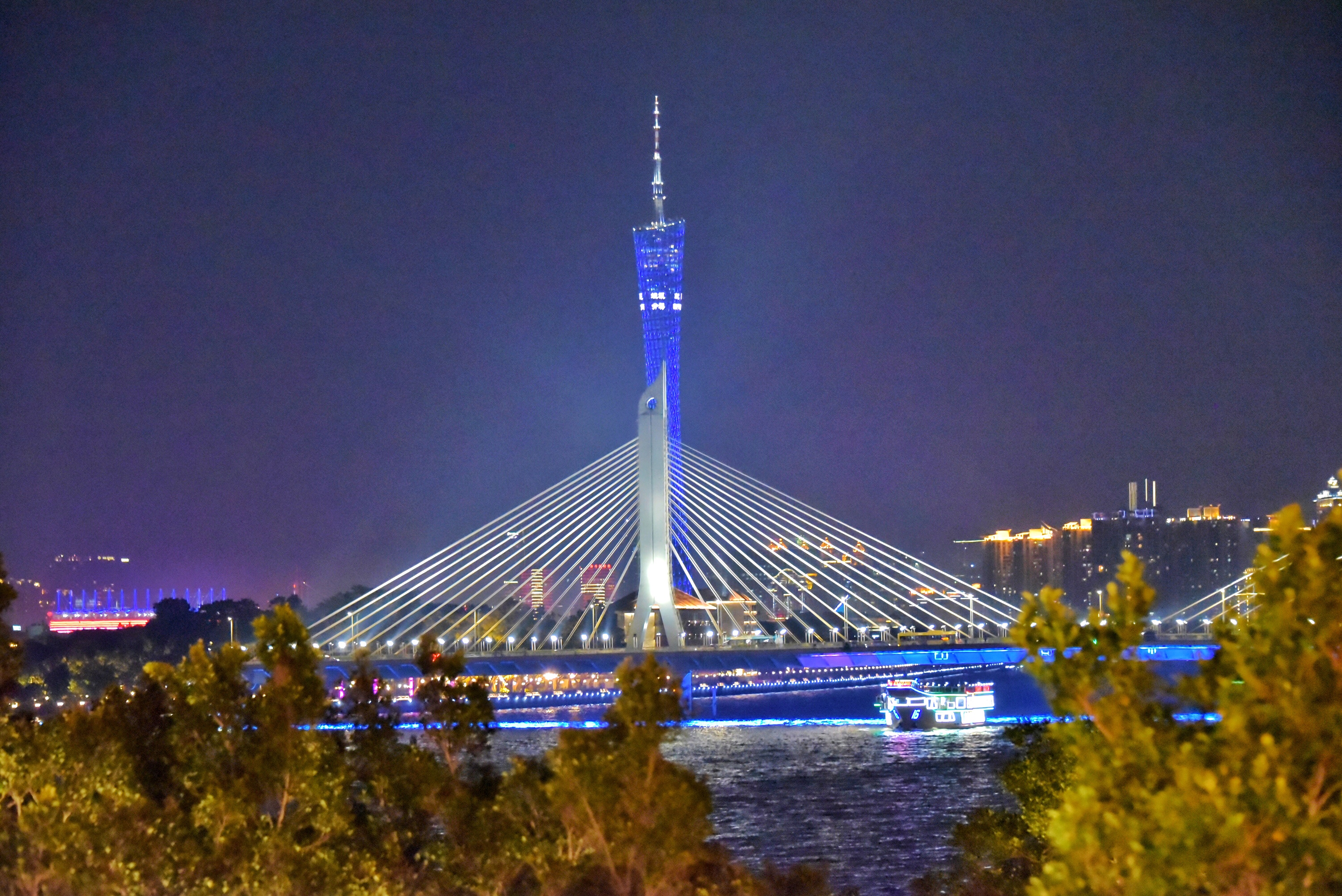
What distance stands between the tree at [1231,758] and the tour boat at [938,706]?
30.5 meters

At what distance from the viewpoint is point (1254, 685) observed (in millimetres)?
3166

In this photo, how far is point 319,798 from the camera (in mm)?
6316

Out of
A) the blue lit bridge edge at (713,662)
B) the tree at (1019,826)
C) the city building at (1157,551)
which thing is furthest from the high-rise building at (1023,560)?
the tree at (1019,826)

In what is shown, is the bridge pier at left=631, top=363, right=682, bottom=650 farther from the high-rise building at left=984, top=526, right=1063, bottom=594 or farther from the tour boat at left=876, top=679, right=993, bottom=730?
the high-rise building at left=984, top=526, right=1063, bottom=594

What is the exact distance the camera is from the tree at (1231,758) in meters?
3.01

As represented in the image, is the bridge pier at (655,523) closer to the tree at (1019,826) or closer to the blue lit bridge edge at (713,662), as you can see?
→ the blue lit bridge edge at (713,662)

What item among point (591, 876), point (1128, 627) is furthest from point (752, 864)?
point (1128, 627)

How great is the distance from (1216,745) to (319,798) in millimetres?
4507

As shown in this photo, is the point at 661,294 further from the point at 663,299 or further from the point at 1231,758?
the point at 1231,758

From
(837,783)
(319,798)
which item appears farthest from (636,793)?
(837,783)

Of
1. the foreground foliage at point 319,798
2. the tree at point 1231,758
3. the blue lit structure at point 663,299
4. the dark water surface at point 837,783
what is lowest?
the dark water surface at point 837,783

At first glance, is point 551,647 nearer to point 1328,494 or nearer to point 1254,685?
point 1328,494

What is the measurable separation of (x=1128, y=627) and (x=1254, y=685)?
414mm

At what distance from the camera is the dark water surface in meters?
16.2
